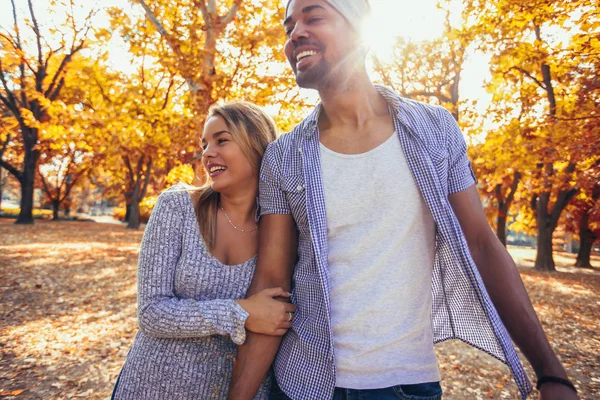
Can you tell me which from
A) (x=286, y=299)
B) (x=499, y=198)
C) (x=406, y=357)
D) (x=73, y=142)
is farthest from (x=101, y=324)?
(x=499, y=198)

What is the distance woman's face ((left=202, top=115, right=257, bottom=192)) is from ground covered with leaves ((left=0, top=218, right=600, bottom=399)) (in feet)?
11.4

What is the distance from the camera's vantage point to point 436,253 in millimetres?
1751

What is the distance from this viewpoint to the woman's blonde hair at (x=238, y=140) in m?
2.11

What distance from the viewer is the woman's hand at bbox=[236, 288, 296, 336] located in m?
1.74

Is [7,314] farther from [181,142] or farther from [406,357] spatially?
[406,357]

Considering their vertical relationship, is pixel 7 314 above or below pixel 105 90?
below

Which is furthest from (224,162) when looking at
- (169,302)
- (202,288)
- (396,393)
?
(396,393)

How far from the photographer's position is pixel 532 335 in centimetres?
145

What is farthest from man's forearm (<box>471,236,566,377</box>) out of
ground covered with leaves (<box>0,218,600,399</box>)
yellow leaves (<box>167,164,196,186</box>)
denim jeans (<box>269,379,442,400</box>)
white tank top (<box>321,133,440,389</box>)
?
yellow leaves (<box>167,164,196,186</box>)

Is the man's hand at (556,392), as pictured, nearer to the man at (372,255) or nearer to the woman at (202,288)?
the man at (372,255)

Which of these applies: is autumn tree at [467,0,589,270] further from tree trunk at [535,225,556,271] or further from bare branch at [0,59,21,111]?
bare branch at [0,59,21,111]

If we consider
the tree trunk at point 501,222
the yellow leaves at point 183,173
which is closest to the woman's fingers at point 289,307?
the yellow leaves at point 183,173

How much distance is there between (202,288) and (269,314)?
42cm

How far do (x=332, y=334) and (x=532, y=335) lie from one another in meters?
0.71
